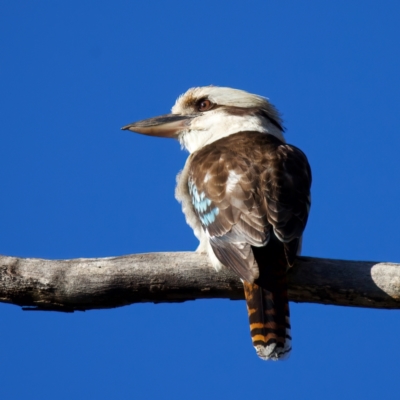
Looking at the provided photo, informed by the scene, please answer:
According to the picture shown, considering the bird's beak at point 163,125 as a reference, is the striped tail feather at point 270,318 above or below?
below

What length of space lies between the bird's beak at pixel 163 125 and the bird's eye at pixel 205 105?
0.38ft

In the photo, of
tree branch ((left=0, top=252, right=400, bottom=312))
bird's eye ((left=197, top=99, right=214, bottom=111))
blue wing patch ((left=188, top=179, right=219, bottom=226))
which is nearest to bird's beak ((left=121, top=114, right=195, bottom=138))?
bird's eye ((left=197, top=99, right=214, bottom=111))

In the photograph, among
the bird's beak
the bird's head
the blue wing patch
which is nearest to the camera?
the blue wing patch

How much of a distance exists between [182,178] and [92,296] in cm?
116

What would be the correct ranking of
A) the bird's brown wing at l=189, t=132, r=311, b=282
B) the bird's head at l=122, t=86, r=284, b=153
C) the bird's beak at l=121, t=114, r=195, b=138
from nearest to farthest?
the bird's brown wing at l=189, t=132, r=311, b=282 → the bird's head at l=122, t=86, r=284, b=153 → the bird's beak at l=121, t=114, r=195, b=138

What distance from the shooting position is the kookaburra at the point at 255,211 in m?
3.96

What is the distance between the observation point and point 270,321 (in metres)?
3.94

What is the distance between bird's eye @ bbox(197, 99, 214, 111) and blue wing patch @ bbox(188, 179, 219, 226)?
121cm

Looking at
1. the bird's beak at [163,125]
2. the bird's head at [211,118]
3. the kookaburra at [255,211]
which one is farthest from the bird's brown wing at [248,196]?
the bird's beak at [163,125]

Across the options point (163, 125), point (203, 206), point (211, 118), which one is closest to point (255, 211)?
point (203, 206)

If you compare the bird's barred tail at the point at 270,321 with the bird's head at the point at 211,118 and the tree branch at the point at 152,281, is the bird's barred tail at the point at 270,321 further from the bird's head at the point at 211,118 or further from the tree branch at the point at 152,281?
the bird's head at the point at 211,118

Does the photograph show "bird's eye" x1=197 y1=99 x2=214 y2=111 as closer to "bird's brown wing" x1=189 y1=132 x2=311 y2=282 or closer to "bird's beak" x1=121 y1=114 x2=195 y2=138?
"bird's beak" x1=121 y1=114 x2=195 y2=138

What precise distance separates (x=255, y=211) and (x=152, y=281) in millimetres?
647

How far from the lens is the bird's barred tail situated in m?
3.92
